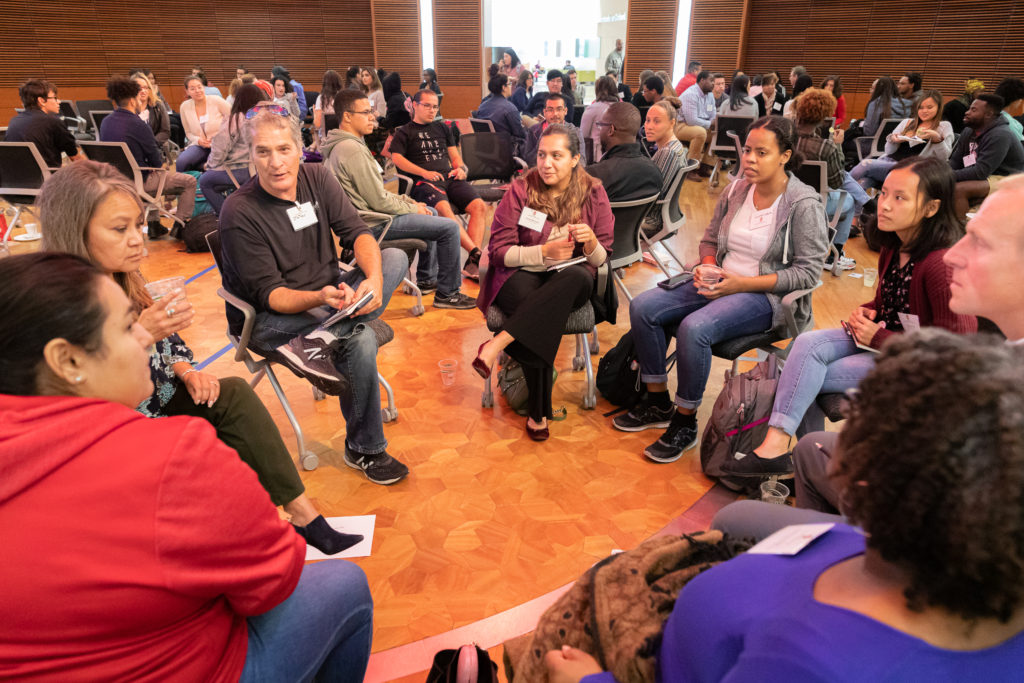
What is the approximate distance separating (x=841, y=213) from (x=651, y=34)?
31.8 feet

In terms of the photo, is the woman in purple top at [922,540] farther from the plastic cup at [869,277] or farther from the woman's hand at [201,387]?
the plastic cup at [869,277]

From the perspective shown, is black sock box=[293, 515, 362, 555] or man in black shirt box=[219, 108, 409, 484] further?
man in black shirt box=[219, 108, 409, 484]

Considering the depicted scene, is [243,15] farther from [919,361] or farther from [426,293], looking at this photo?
[919,361]

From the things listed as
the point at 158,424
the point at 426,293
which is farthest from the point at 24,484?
the point at 426,293

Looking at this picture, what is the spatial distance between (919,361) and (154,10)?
16502 mm

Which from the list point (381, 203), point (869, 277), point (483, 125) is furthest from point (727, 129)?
point (381, 203)

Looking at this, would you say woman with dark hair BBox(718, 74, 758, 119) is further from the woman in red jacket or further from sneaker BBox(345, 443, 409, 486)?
the woman in red jacket

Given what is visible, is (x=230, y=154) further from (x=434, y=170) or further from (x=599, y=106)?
(x=599, y=106)

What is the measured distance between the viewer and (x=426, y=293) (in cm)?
473

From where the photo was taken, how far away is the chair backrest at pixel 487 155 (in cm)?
569

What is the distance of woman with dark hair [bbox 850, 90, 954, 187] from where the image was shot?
5.52 m

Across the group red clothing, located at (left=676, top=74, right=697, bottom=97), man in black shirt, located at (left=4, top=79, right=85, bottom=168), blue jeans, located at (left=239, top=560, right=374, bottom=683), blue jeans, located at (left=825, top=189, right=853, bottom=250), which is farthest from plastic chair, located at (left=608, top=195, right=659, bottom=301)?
red clothing, located at (left=676, top=74, right=697, bottom=97)

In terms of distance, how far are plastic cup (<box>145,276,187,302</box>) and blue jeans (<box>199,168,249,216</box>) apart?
3.74 metres

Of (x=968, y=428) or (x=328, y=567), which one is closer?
(x=968, y=428)
